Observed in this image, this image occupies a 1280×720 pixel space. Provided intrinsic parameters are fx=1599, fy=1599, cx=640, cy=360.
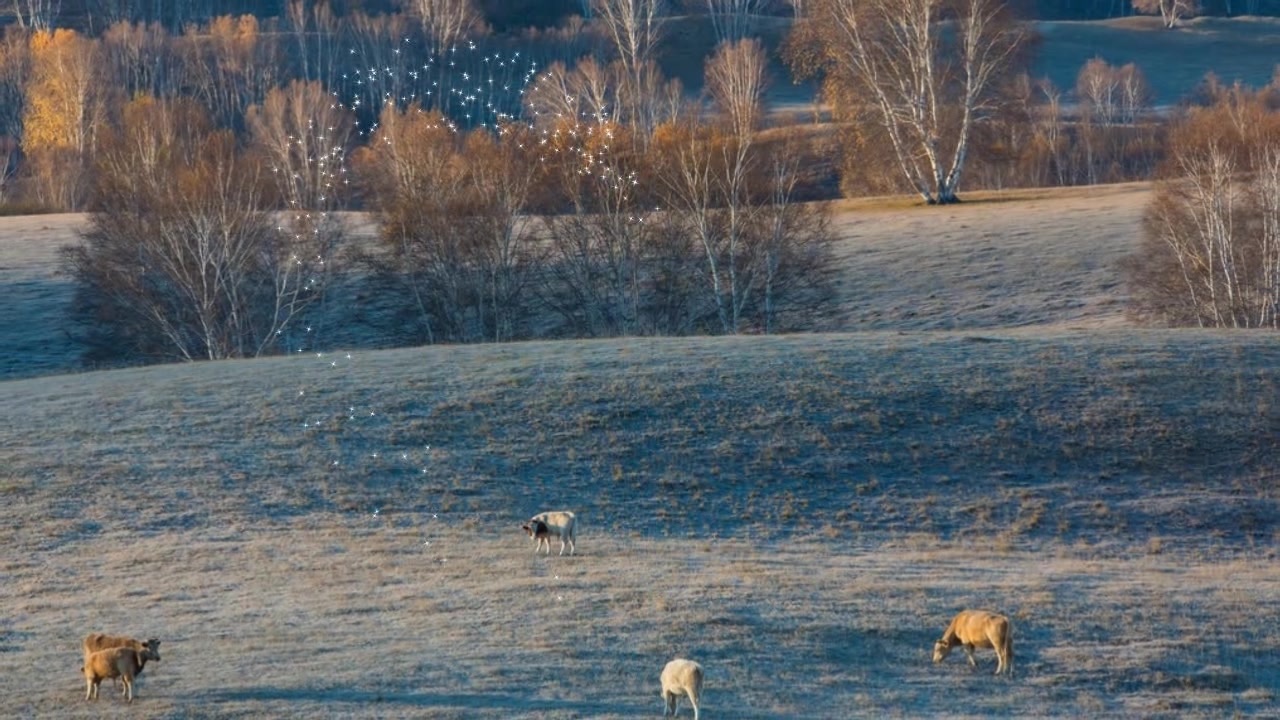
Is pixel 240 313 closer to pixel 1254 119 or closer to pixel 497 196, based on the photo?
pixel 497 196

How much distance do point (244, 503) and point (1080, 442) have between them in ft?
56.3

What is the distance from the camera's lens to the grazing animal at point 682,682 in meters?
16.0

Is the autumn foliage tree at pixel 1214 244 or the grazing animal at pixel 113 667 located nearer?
the grazing animal at pixel 113 667

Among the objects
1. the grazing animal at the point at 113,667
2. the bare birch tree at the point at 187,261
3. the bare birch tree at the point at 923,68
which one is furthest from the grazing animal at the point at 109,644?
the bare birch tree at the point at 923,68

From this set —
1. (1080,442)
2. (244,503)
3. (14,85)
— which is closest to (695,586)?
(244,503)

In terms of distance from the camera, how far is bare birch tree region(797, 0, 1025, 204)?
271 feet

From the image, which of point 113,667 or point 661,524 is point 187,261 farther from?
Result: point 113,667

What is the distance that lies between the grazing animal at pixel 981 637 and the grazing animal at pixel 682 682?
12.0 ft

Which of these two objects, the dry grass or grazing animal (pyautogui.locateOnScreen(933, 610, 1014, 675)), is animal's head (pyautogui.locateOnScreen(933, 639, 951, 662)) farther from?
the dry grass

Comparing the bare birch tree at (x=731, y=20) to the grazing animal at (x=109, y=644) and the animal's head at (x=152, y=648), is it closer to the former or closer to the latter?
the animal's head at (x=152, y=648)

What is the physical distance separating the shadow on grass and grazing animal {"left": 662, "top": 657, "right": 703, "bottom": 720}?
52 cm

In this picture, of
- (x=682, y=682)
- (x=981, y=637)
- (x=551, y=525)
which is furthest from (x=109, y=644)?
(x=981, y=637)

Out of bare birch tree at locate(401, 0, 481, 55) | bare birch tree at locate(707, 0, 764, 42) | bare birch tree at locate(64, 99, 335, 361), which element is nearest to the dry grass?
bare birch tree at locate(64, 99, 335, 361)

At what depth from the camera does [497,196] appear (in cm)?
6362
